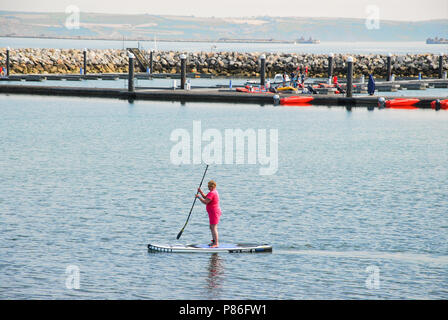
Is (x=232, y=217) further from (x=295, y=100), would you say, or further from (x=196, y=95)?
(x=196, y=95)

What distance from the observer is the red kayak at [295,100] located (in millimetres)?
63844

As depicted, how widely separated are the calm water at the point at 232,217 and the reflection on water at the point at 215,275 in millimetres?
29

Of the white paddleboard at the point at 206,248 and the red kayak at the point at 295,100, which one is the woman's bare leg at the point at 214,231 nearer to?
the white paddleboard at the point at 206,248

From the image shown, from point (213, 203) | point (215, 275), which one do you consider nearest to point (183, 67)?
point (213, 203)

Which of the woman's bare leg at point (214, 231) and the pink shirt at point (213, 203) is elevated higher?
the pink shirt at point (213, 203)

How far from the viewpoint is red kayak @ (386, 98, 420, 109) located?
6291 cm

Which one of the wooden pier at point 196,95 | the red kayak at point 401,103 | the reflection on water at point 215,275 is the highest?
the wooden pier at point 196,95

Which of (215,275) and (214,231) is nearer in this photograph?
(215,275)

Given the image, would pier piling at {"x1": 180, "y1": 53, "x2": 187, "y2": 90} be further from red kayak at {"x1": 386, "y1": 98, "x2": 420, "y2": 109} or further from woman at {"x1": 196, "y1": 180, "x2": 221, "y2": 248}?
woman at {"x1": 196, "y1": 180, "x2": 221, "y2": 248}

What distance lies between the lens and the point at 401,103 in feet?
207

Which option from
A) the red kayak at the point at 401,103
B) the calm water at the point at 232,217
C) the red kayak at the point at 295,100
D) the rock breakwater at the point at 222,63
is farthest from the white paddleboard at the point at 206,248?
the rock breakwater at the point at 222,63

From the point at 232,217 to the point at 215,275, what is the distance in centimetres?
679

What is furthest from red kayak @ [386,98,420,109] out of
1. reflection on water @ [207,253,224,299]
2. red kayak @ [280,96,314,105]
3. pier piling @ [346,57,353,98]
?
reflection on water @ [207,253,224,299]
